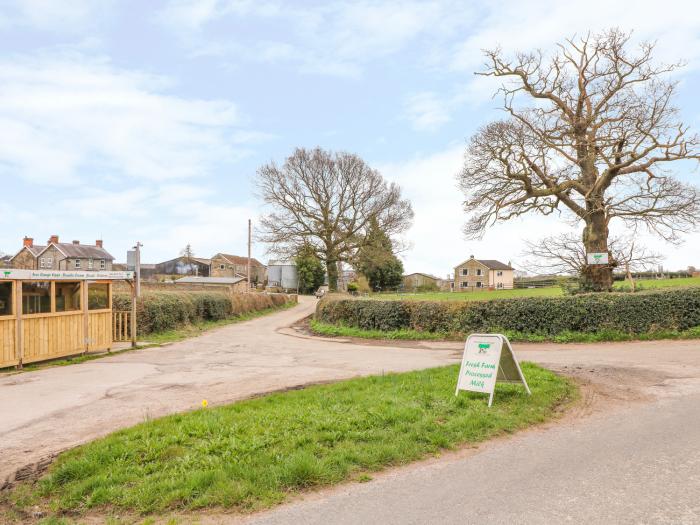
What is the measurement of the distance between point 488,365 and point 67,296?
476 inches

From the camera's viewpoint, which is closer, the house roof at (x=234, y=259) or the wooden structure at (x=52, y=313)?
the wooden structure at (x=52, y=313)

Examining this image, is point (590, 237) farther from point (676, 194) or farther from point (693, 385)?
point (693, 385)

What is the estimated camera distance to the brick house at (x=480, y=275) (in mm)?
87812

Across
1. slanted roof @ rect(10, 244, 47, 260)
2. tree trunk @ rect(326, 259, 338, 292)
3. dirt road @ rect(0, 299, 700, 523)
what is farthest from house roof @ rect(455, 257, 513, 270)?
dirt road @ rect(0, 299, 700, 523)

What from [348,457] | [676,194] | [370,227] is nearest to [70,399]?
[348,457]

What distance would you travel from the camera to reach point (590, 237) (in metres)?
21.1

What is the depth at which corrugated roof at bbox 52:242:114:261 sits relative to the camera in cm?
6662

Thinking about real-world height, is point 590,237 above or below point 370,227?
below

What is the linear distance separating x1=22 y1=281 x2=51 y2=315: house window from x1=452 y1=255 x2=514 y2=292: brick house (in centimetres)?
7830

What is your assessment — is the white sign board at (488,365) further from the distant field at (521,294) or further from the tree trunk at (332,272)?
the tree trunk at (332,272)

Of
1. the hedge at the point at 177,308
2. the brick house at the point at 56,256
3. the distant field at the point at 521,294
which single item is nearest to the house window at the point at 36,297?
the hedge at the point at 177,308

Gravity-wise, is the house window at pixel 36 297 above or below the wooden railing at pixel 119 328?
above

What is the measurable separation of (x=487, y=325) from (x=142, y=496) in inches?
565

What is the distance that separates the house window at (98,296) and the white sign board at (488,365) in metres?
12.2
